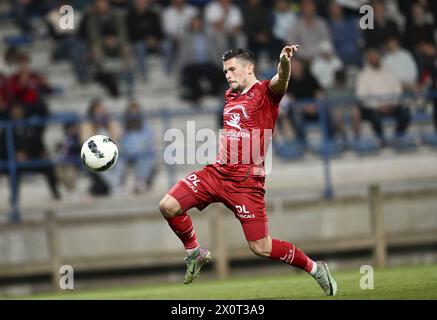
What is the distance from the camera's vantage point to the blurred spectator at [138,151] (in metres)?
18.0

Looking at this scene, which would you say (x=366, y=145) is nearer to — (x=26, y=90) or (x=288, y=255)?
(x=26, y=90)

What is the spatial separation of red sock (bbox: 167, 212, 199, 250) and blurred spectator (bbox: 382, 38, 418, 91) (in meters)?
9.60

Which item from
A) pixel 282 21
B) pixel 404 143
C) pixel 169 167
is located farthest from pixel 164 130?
pixel 404 143

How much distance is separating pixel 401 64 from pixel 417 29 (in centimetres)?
101

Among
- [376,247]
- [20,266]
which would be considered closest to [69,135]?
[20,266]

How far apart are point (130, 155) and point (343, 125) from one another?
11.9ft

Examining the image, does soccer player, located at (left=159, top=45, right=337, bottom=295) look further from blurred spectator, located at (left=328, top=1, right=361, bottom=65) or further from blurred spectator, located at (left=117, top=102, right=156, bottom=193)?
blurred spectator, located at (left=328, top=1, right=361, bottom=65)

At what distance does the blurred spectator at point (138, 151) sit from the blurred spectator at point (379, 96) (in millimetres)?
3551

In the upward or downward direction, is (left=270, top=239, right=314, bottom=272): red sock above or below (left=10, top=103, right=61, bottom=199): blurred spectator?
below

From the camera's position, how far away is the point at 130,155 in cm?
1795

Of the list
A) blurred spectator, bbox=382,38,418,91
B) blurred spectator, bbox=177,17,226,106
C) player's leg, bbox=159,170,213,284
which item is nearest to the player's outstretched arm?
player's leg, bbox=159,170,213,284

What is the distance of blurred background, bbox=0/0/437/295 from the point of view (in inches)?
696

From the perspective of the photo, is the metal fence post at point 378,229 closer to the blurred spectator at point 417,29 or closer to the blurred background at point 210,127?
the blurred background at point 210,127
